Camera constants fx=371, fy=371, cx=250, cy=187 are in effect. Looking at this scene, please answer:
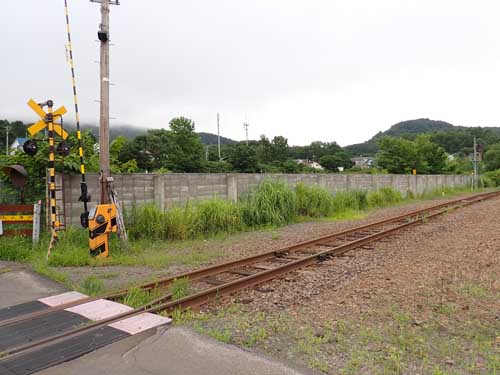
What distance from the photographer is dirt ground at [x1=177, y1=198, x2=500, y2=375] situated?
328 cm

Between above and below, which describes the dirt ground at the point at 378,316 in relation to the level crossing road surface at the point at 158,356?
below

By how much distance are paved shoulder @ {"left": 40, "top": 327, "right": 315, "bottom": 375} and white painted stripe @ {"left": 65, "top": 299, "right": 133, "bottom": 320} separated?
81cm

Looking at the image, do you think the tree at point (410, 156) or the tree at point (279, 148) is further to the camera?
the tree at point (279, 148)

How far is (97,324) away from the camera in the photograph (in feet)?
12.9

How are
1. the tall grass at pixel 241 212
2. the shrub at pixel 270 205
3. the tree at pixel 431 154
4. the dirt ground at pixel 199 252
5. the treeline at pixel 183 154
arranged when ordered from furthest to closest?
the treeline at pixel 183 154 → the tree at pixel 431 154 → the shrub at pixel 270 205 → the tall grass at pixel 241 212 → the dirt ground at pixel 199 252

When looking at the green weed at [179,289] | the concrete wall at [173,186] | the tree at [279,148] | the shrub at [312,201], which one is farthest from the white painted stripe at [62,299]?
the tree at [279,148]

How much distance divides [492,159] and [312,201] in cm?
7683

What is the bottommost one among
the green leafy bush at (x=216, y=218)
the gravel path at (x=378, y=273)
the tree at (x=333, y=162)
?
the gravel path at (x=378, y=273)

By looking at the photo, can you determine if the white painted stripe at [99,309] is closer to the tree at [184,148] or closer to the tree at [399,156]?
the tree at [399,156]

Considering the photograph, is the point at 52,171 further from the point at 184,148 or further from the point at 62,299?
the point at 184,148

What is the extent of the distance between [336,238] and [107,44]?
7.12 metres

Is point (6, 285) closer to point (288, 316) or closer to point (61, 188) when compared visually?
point (61, 188)

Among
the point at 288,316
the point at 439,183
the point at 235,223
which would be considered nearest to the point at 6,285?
the point at 288,316

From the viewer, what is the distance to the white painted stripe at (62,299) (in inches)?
188
